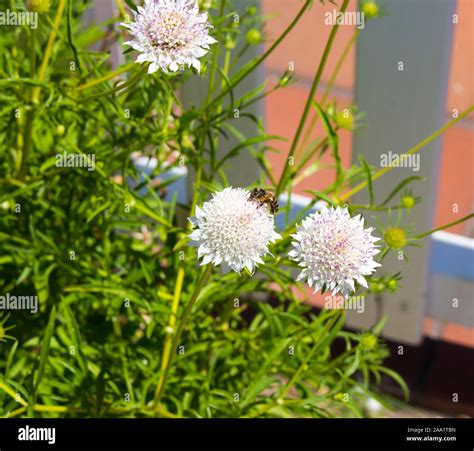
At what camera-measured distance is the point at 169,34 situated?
2.99 ft

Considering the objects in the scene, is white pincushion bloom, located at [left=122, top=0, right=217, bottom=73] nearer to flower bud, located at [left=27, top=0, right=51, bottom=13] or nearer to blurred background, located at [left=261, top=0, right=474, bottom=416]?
flower bud, located at [left=27, top=0, right=51, bottom=13]

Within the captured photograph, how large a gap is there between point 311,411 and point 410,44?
2.47ft

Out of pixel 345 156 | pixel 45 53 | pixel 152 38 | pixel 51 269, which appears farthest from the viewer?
pixel 345 156

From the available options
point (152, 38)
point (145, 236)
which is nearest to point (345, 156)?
point (145, 236)

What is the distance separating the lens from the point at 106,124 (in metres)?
1.30

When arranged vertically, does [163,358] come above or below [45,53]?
below

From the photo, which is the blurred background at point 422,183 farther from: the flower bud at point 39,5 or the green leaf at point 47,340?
the green leaf at point 47,340
